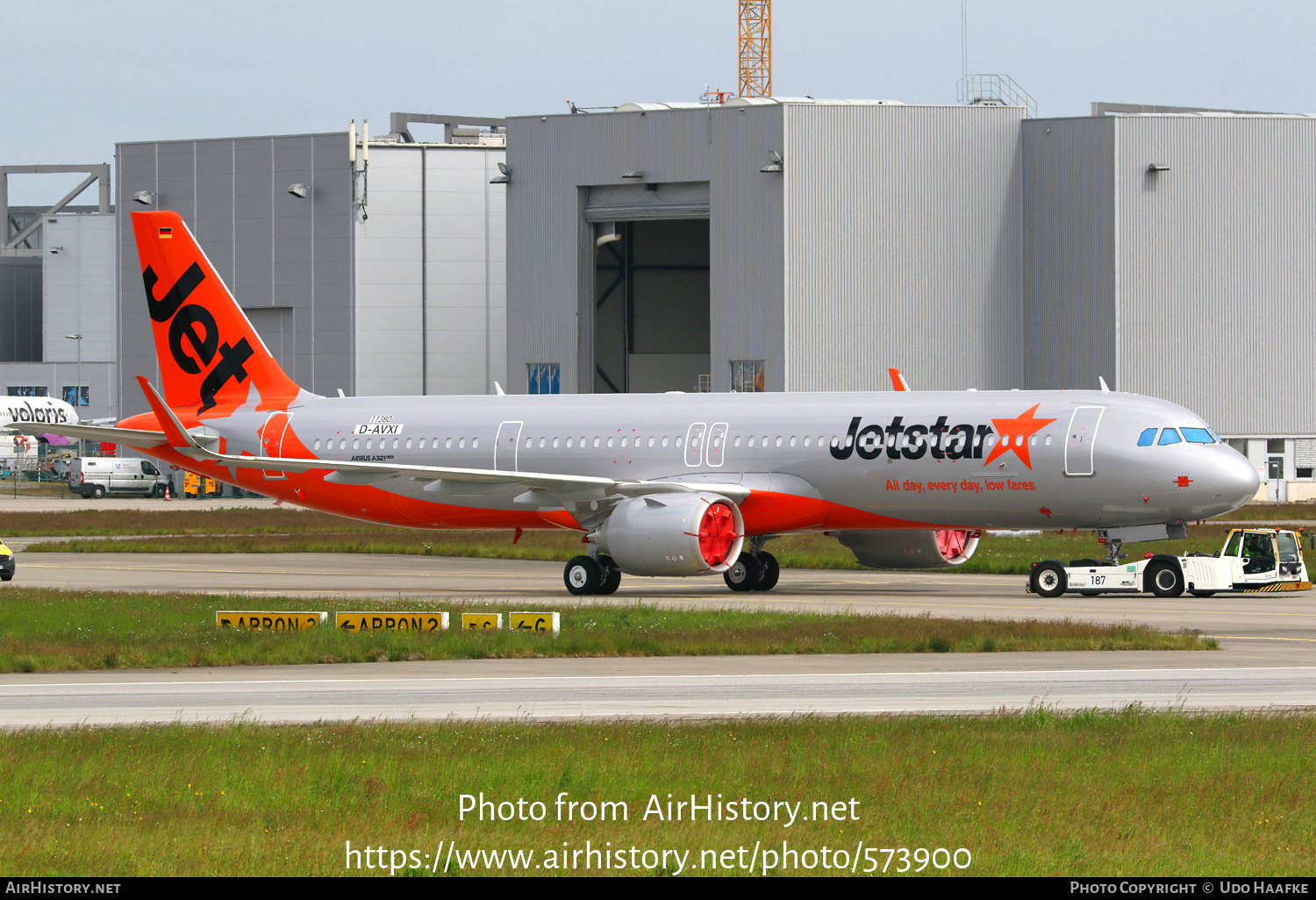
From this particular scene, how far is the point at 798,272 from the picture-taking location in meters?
75.4

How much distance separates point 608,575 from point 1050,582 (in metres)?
10.3

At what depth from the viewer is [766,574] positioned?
39906 millimetres

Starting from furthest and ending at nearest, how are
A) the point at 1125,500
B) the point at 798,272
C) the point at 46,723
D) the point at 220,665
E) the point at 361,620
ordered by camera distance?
1. the point at 798,272
2. the point at 1125,500
3. the point at 361,620
4. the point at 220,665
5. the point at 46,723

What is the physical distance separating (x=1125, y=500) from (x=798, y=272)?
41.0m

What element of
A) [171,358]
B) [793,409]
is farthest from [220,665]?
[171,358]

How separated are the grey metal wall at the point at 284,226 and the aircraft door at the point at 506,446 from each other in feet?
167

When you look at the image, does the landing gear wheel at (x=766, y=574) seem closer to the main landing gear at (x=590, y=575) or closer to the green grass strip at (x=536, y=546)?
the main landing gear at (x=590, y=575)

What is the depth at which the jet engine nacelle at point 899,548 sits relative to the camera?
40719 mm

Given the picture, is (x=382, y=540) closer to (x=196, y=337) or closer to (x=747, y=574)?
(x=196, y=337)

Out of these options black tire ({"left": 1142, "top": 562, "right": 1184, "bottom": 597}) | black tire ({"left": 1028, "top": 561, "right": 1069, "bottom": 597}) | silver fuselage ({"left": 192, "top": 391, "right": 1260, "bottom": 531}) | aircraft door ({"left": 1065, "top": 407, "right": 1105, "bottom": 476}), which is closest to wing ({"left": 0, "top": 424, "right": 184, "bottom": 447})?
A: silver fuselage ({"left": 192, "top": 391, "right": 1260, "bottom": 531})

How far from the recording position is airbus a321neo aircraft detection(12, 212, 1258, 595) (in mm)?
35969

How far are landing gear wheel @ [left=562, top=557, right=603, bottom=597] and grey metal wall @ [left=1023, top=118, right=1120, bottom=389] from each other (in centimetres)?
4494

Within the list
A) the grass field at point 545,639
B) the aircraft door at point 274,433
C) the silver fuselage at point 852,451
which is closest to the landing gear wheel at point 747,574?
the silver fuselage at point 852,451

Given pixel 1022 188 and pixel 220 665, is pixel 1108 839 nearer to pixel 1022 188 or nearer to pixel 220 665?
pixel 220 665
